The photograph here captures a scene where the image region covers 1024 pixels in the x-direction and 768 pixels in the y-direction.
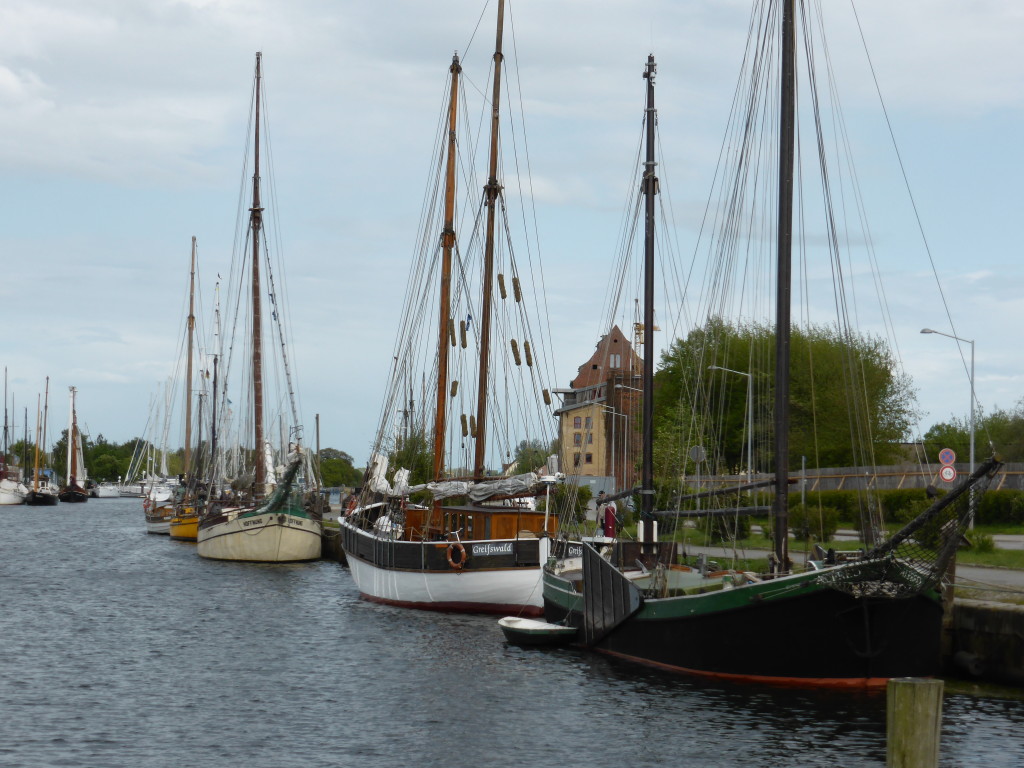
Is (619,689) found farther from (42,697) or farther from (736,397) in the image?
(736,397)

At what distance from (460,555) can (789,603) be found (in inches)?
602

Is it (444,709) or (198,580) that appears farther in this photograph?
(198,580)

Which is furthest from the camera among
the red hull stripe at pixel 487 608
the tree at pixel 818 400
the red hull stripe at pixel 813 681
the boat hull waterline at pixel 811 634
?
the tree at pixel 818 400

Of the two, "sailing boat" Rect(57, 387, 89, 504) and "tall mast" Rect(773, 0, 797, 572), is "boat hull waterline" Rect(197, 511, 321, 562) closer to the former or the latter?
"tall mast" Rect(773, 0, 797, 572)

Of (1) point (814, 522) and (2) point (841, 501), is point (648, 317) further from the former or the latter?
(2) point (841, 501)

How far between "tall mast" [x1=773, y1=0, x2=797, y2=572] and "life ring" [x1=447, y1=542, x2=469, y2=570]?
13083 mm

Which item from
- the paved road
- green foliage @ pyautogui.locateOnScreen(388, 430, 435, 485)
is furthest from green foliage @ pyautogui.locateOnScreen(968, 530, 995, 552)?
green foliage @ pyautogui.locateOnScreen(388, 430, 435, 485)

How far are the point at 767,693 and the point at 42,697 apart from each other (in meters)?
13.5

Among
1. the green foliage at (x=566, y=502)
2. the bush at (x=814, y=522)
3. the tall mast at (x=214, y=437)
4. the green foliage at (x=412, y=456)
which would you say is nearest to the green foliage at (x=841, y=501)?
the bush at (x=814, y=522)

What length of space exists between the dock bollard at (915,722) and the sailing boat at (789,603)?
29.4ft

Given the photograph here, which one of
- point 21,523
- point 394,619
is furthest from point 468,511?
point 21,523

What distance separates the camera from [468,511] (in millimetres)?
35625

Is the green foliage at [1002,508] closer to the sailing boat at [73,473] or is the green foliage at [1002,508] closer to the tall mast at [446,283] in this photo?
the tall mast at [446,283]

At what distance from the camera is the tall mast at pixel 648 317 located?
95.9 ft
